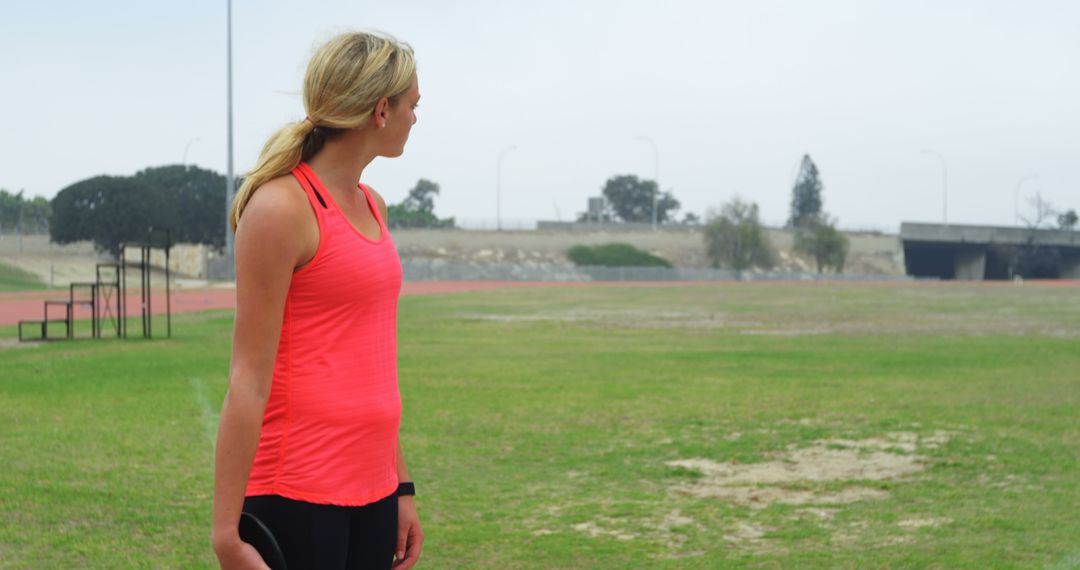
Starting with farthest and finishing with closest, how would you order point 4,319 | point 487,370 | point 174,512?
point 4,319 → point 487,370 → point 174,512

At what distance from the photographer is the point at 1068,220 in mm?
129250

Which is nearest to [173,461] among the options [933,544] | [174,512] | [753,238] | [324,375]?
[174,512]

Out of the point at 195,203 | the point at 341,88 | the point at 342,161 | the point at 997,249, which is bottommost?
the point at 342,161

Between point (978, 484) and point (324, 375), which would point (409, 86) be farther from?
point (978, 484)

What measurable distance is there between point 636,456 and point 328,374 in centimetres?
803

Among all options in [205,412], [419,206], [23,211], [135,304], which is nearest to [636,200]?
[419,206]

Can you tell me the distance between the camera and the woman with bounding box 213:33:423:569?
250cm

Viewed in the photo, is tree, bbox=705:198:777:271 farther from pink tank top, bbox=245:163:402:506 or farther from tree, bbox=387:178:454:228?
pink tank top, bbox=245:163:402:506

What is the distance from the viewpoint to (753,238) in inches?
4277

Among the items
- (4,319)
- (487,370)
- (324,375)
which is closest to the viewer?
(324,375)

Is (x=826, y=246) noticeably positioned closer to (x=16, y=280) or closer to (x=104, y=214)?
(x=104, y=214)

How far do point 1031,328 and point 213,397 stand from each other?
21.5m

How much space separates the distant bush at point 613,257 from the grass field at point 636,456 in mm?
83395

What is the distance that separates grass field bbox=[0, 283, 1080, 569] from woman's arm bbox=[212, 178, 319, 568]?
14.3 feet
